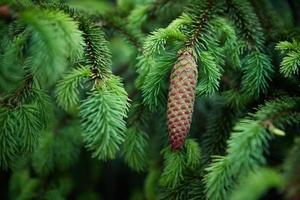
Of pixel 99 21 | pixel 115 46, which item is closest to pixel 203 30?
pixel 99 21

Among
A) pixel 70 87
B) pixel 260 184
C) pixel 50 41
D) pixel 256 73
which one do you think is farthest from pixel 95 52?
pixel 260 184

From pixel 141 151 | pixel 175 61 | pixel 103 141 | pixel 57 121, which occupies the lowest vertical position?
pixel 57 121

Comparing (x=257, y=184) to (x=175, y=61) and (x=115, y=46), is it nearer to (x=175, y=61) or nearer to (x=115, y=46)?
(x=175, y=61)

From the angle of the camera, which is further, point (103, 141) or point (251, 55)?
point (251, 55)

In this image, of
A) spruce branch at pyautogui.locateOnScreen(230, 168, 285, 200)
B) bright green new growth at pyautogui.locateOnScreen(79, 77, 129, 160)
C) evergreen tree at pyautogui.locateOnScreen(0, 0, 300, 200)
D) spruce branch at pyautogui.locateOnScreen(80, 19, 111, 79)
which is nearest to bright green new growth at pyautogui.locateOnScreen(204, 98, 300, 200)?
evergreen tree at pyautogui.locateOnScreen(0, 0, 300, 200)

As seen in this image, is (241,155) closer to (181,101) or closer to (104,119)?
(181,101)

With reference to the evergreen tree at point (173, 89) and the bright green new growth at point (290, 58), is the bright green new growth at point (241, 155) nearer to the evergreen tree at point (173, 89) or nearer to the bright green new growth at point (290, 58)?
the evergreen tree at point (173, 89)

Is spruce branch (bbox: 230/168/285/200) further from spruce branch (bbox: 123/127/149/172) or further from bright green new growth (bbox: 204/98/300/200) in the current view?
spruce branch (bbox: 123/127/149/172)

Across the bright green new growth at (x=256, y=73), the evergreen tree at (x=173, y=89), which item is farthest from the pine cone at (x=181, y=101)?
the bright green new growth at (x=256, y=73)
